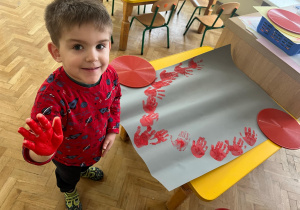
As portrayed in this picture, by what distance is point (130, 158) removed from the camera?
58.9 inches

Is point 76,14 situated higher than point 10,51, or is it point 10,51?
point 76,14

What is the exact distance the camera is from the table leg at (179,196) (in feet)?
3.21

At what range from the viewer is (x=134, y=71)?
3.98 feet

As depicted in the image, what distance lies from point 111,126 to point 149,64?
504 millimetres

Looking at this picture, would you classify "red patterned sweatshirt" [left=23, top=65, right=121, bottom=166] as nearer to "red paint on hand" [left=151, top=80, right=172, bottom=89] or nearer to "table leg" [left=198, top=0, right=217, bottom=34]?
"red paint on hand" [left=151, top=80, right=172, bottom=89]

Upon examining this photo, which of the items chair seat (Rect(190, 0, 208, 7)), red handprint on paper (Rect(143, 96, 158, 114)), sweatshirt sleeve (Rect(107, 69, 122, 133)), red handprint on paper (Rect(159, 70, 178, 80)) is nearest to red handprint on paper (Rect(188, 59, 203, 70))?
red handprint on paper (Rect(159, 70, 178, 80))

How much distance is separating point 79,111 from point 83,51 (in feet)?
0.68

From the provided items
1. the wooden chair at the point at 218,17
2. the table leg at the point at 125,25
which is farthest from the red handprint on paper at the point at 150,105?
the wooden chair at the point at 218,17

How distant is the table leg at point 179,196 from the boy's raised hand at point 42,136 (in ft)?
2.08

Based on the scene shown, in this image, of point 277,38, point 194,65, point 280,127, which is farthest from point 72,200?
point 277,38

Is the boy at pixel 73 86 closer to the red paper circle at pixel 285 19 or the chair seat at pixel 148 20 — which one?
the red paper circle at pixel 285 19

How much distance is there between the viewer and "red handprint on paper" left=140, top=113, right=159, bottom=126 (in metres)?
1.03

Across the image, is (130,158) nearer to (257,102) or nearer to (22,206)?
(22,206)

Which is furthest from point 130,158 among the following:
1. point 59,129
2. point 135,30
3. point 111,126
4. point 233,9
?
point 233,9
